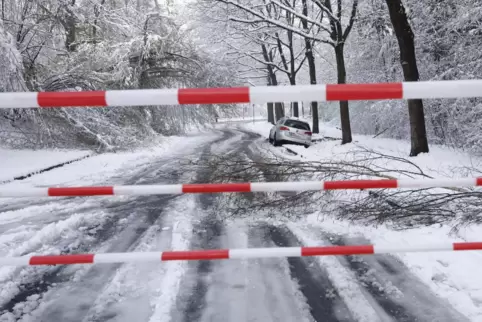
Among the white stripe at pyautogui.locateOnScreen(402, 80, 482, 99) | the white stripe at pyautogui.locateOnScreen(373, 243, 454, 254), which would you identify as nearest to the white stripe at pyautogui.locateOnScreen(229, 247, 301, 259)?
the white stripe at pyautogui.locateOnScreen(373, 243, 454, 254)

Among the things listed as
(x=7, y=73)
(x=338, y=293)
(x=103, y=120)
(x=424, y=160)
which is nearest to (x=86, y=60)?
(x=103, y=120)

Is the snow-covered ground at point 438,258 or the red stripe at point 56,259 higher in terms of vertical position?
the red stripe at point 56,259

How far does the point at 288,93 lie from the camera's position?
1916 mm

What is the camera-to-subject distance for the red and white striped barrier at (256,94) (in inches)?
74.2

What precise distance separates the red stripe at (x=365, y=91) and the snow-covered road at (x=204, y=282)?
1.68 metres

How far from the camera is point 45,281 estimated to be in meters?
3.29

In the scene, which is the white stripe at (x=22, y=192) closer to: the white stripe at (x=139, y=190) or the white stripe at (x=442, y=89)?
the white stripe at (x=139, y=190)

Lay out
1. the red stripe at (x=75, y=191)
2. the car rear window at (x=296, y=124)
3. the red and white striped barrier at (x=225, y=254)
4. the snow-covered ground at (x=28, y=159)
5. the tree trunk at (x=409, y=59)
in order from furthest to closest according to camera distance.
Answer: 1. the car rear window at (x=296, y=124)
2. the tree trunk at (x=409, y=59)
3. the snow-covered ground at (x=28, y=159)
4. the red and white striped barrier at (x=225, y=254)
5. the red stripe at (x=75, y=191)

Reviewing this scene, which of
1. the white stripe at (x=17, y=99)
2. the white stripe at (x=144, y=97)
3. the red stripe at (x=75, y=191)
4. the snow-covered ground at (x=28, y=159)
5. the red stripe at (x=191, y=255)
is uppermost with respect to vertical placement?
the white stripe at (x=17, y=99)

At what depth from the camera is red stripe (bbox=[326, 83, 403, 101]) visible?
188 centimetres

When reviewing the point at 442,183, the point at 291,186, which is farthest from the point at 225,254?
the point at 442,183

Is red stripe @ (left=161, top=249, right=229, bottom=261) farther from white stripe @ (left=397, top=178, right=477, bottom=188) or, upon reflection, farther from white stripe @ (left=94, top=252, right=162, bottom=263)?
white stripe @ (left=397, top=178, right=477, bottom=188)

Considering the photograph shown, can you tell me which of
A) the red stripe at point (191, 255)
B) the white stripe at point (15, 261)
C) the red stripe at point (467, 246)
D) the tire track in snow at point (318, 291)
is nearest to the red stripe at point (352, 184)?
the red stripe at point (467, 246)

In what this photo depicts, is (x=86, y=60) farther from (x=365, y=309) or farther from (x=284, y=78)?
(x=284, y=78)
